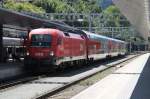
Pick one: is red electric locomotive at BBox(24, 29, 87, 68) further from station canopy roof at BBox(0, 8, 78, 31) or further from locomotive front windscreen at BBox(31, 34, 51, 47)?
station canopy roof at BBox(0, 8, 78, 31)

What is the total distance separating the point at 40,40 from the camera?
29.8 metres

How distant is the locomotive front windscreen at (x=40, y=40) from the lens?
2964cm

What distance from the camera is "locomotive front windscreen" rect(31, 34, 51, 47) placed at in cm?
2964

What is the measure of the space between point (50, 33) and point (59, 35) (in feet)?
1.91

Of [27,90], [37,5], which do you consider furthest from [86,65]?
[37,5]

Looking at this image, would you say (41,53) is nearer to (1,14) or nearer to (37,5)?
(1,14)

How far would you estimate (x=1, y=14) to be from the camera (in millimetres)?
27875

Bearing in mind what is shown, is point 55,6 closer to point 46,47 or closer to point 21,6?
point 21,6

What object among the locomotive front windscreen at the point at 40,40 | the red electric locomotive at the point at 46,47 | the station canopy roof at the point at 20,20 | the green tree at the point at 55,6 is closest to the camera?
the station canopy roof at the point at 20,20

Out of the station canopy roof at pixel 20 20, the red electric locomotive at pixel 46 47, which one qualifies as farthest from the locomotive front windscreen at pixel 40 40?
the station canopy roof at pixel 20 20

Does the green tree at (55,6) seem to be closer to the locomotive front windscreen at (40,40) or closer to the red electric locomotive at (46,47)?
the red electric locomotive at (46,47)

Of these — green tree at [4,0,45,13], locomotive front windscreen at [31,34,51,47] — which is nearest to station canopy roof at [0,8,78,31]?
locomotive front windscreen at [31,34,51,47]

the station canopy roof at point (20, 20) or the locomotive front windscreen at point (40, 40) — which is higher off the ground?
the station canopy roof at point (20, 20)

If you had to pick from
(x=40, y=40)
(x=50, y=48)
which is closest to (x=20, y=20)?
(x=40, y=40)
